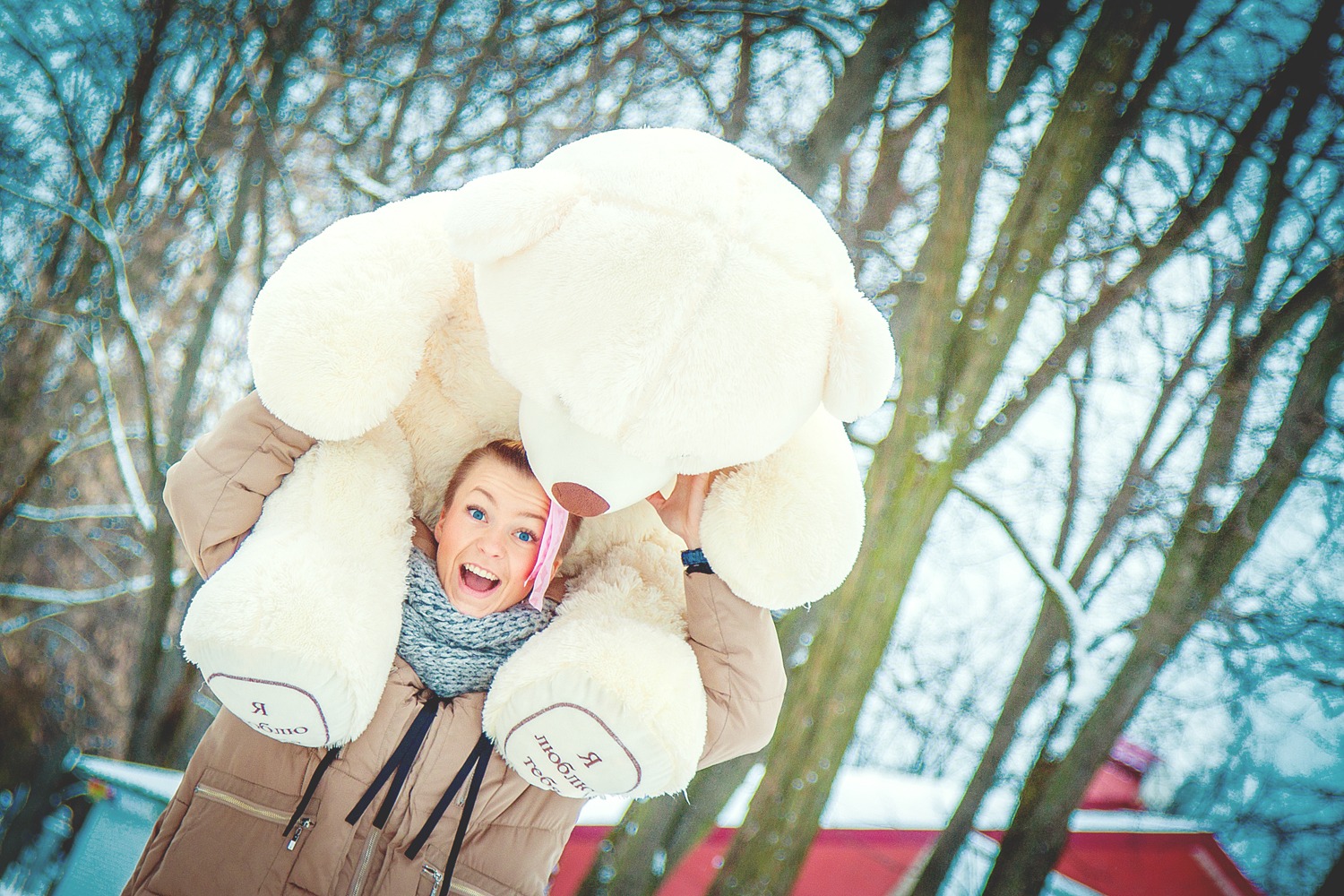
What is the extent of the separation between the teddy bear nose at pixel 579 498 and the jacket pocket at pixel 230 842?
36.7 inches

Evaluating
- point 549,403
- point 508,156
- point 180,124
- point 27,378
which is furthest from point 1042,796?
point 27,378

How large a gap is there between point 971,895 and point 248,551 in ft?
12.4

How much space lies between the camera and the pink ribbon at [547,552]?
136cm

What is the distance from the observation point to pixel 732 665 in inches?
54.8

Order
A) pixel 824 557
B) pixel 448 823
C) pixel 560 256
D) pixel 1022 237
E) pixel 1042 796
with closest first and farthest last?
1. pixel 560 256
2. pixel 824 557
3. pixel 448 823
4. pixel 1022 237
5. pixel 1042 796

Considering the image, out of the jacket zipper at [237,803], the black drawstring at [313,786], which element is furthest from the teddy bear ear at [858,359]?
the jacket zipper at [237,803]

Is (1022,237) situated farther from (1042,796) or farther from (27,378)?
(27,378)

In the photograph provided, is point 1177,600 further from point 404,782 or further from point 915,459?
point 404,782

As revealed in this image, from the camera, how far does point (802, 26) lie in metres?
3.13

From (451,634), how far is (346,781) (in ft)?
1.19

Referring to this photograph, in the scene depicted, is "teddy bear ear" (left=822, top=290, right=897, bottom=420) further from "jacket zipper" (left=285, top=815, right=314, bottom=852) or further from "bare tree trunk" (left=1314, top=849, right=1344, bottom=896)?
"bare tree trunk" (left=1314, top=849, right=1344, bottom=896)

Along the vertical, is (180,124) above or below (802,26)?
below

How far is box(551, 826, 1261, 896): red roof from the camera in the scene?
11.8ft

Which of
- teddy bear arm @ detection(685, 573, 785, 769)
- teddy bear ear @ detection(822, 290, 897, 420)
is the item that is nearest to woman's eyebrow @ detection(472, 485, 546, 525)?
teddy bear arm @ detection(685, 573, 785, 769)
